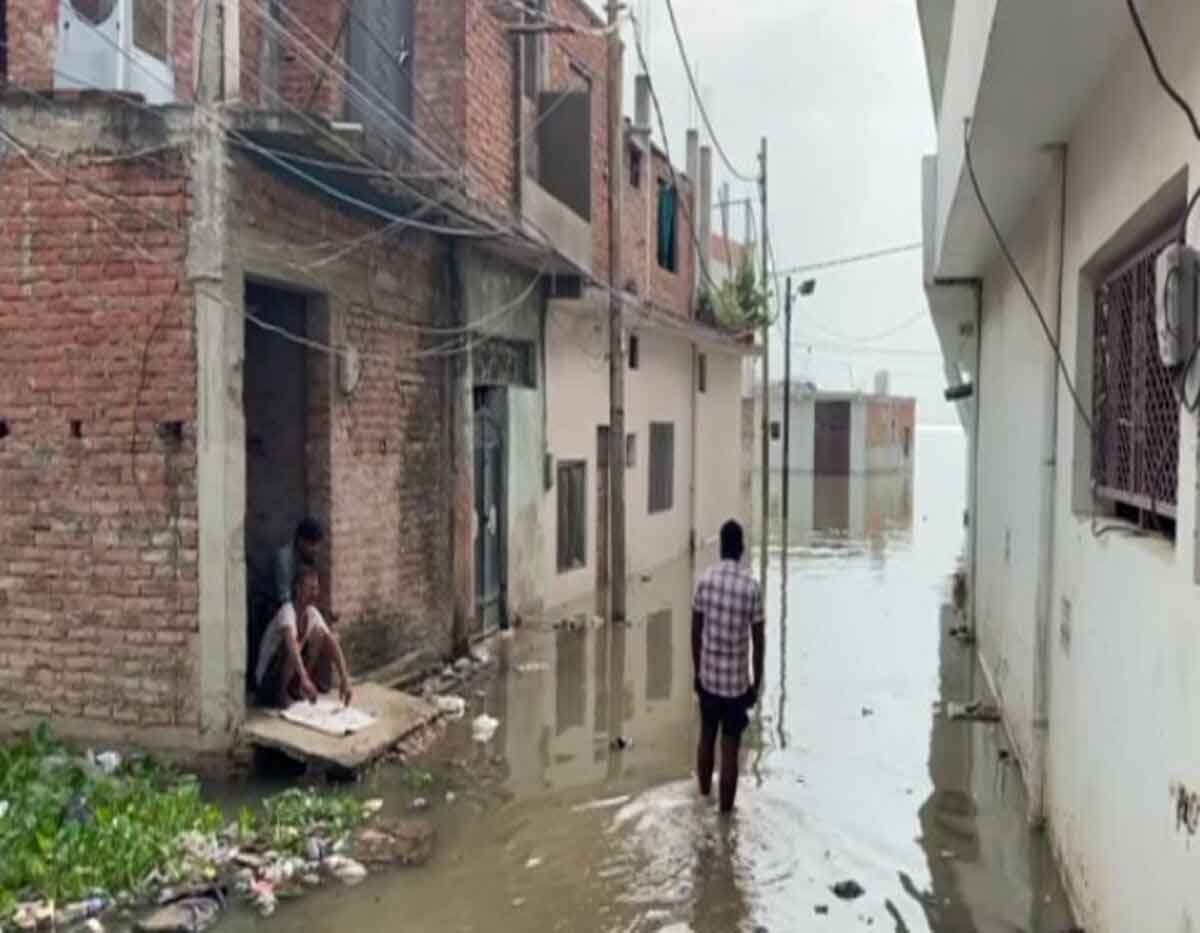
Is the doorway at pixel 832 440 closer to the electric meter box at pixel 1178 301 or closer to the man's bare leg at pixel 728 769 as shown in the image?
the man's bare leg at pixel 728 769

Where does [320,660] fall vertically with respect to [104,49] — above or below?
below

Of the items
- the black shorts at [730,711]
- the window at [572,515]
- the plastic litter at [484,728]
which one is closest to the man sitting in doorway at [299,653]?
the plastic litter at [484,728]

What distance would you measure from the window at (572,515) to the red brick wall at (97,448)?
810 centimetres

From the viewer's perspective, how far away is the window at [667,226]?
21844mm

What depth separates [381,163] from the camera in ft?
27.4

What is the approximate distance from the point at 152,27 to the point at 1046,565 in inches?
281

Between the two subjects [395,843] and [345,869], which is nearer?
[345,869]

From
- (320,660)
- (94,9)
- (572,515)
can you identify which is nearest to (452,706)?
(320,660)

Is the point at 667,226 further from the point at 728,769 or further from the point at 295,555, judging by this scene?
the point at 728,769

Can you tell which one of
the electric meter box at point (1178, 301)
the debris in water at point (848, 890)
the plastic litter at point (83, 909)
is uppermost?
the electric meter box at point (1178, 301)

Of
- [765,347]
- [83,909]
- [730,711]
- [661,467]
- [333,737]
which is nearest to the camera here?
[83,909]

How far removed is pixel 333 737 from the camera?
7680mm

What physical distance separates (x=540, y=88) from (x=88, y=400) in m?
7.72

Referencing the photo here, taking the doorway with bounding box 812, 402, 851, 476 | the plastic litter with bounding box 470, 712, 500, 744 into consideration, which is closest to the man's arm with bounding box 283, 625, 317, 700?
the plastic litter with bounding box 470, 712, 500, 744
